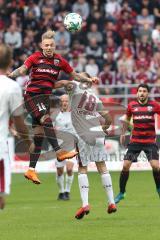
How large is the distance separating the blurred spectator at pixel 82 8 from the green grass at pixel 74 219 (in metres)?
9.90

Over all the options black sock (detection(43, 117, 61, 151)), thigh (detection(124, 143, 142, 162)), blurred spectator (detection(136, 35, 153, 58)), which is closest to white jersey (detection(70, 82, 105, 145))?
black sock (detection(43, 117, 61, 151))

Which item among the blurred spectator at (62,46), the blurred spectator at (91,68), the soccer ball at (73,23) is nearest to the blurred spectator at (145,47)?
the blurred spectator at (91,68)

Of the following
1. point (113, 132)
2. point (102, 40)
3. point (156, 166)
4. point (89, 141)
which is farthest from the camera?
point (102, 40)

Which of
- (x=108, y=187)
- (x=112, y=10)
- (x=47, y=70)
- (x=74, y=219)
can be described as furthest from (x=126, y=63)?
(x=74, y=219)

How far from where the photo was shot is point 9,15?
97.1 feet

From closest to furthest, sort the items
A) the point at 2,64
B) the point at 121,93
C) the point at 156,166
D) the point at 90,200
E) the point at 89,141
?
the point at 2,64 → the point at 89,141 → the point at 156,166 → the point at 90,200 → the point at 121,93

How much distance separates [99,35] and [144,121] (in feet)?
41.7

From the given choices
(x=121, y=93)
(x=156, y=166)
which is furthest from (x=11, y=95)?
(x=121, y=93)

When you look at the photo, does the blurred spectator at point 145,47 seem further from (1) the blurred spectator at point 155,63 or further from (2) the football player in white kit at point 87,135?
(2) the football player in white kit at point 87,135

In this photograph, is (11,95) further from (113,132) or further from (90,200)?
(113,132)

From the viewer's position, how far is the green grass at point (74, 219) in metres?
12.2

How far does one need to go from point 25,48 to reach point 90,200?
11.5 meters

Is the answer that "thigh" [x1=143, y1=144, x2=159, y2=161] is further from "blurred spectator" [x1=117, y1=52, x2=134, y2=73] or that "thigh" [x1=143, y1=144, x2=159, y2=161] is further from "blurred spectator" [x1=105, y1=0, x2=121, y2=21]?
"blurred spectator" [x1=105, y1=0, x2=121, y2=21]

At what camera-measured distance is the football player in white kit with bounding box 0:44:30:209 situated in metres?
9.56
